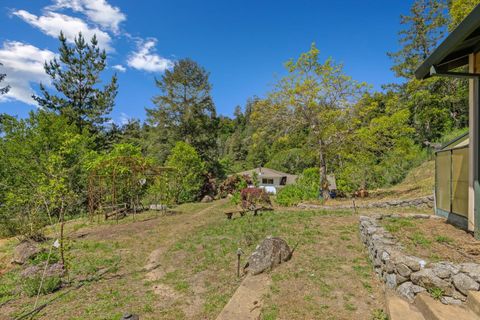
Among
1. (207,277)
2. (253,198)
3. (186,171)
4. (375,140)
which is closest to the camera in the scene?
(207,277)

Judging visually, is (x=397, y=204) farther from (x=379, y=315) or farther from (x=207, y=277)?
(x=207, y=277)

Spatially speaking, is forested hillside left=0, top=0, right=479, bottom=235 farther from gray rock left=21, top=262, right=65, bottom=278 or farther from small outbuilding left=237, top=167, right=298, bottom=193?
small outbuilding left=237, top=167, right=298, bottom=193

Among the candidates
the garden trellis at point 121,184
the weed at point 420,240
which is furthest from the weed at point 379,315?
the garden trellis at point 121,184

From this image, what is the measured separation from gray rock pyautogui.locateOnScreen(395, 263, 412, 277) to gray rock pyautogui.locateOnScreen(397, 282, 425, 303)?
128 millimetres

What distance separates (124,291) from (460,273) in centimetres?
581

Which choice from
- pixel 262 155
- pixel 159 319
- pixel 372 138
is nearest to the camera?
pixel 159 319

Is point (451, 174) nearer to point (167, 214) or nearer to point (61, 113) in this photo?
point (167, 214)

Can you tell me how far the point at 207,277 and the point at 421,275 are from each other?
403 cm

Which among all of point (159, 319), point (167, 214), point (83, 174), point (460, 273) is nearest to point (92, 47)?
point (83, 174)

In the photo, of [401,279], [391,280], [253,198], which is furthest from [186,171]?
[401,279]

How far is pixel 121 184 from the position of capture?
634 inches

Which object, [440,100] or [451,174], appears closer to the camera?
[451,174]

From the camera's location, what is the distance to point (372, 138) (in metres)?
13.9

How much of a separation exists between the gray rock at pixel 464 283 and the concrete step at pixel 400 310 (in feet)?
2.12
